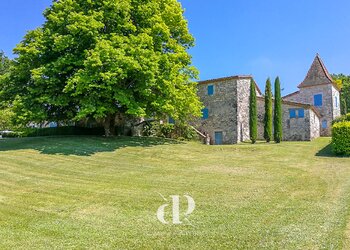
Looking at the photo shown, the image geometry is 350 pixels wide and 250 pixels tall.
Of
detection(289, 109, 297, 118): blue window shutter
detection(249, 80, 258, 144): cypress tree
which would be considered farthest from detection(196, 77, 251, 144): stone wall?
detection(289, 109, 297, 118): blue window shutter

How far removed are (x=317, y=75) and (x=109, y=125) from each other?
82.2ft

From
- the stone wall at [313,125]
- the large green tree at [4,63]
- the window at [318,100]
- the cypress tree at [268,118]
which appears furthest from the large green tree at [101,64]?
the large green tree at [4,63]

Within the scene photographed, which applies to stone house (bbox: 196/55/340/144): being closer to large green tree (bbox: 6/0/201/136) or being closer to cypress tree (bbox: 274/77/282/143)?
cypress tree (bbox: 274/77/282/143)

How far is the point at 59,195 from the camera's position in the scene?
9164 mm

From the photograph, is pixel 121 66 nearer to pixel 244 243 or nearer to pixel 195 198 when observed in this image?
pixel 195 198

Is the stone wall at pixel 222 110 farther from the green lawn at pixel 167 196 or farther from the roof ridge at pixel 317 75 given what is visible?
the roof ridge at pixel 317 75

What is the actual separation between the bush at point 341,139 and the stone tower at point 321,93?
18.7 meters

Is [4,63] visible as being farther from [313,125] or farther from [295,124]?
[313,125]

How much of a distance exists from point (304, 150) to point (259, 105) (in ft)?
34.9

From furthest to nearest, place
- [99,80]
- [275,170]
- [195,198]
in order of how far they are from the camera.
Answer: [99,80] < [275,170] < [195,198]

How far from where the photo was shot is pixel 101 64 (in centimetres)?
1694

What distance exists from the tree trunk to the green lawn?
21.7 ft

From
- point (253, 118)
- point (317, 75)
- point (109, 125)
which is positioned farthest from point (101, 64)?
point (317, 75)

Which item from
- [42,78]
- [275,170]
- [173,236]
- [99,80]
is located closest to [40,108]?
[42,78]
